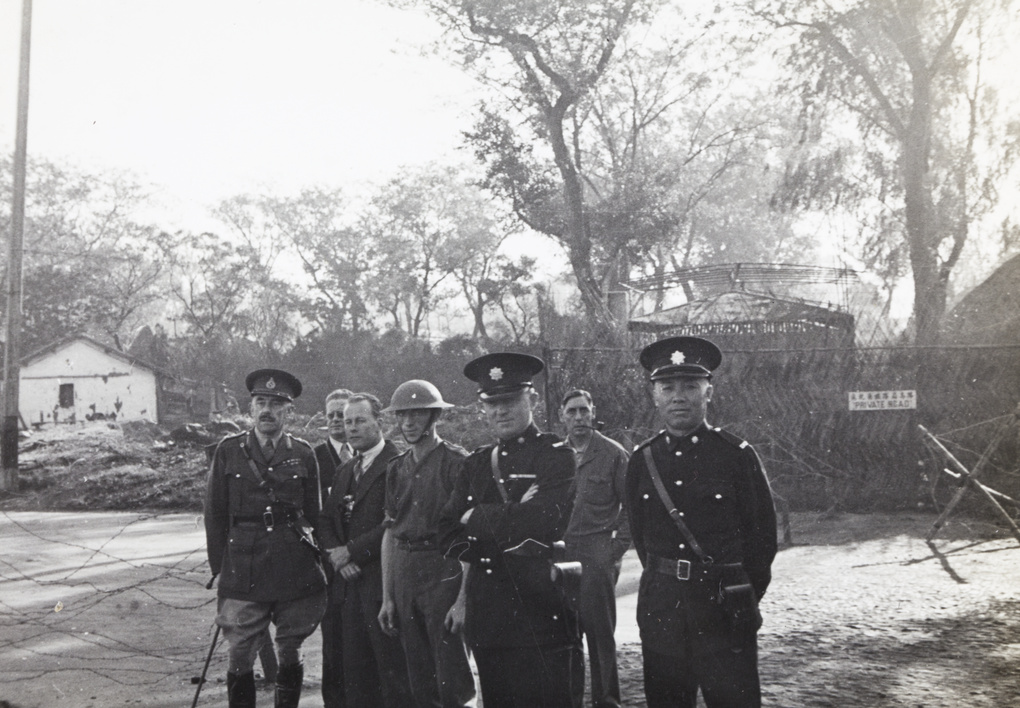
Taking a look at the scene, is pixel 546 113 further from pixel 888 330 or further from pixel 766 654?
pixel 766 654

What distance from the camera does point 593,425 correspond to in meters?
6.77

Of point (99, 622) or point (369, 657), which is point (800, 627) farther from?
point (99, 622)

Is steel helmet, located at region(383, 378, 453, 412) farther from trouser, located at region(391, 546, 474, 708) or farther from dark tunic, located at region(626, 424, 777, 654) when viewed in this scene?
dark tunic, located at region(626, 424, 777, 654)

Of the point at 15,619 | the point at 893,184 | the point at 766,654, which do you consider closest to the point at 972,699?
the point at 766,654

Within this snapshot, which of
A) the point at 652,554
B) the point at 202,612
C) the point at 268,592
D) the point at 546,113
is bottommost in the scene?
the point at 202,612

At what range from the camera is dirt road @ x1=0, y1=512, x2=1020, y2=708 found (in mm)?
5812

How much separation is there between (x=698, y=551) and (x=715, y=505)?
21 centimetres

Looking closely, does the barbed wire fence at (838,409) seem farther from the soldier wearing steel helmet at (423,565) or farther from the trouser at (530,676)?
the trouser at (530,676)

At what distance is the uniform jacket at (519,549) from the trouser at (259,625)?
138 centimetres

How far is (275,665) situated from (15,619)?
341 cm

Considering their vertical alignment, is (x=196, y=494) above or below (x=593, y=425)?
below

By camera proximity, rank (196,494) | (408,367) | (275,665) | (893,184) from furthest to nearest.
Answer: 1. (408,367)
2. (893,184)
3. (196,494)
4. (275,665)

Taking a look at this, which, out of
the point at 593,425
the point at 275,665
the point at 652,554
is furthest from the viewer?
the point at 593,425

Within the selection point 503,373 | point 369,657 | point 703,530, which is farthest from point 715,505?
point 369,657
